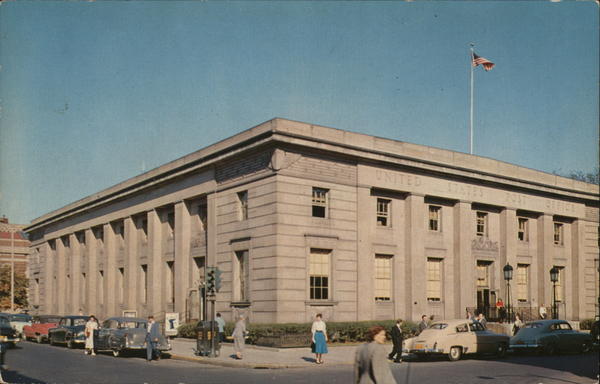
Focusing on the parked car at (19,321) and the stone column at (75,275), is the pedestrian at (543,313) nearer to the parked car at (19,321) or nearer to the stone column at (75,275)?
the parked car at (19,321)

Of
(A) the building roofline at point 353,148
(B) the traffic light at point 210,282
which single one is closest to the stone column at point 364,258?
(A) the building roofline at point 353,148

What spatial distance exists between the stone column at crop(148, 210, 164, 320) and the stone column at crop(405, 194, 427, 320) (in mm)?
17003

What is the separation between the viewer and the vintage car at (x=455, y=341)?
83.0ft

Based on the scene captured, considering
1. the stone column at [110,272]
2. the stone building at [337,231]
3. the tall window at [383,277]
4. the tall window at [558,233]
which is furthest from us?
the stone column at [110,272]

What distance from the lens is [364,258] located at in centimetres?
3694

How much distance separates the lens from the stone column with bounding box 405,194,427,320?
128 ft

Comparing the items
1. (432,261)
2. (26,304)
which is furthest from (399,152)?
(26,304)

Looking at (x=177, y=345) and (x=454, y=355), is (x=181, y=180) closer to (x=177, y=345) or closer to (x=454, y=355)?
(x=177, y=345)

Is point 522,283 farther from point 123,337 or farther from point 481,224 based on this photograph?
point 123,337

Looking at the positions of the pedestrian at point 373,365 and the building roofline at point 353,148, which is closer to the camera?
the pedestrian at point 373,365

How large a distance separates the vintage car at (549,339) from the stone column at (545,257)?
18586 mm

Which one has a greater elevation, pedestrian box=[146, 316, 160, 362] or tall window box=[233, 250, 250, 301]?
tall window box=[233, 250, 250, 301]

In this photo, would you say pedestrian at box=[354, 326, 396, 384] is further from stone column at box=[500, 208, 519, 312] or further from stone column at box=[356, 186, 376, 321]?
stone column at box=[500, 208, 519, 312]

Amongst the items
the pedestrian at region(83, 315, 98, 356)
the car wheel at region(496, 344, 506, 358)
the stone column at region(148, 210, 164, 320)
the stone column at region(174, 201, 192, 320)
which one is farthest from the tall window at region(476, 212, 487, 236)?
the pedestrian at region(83, 315, 98, 356)
